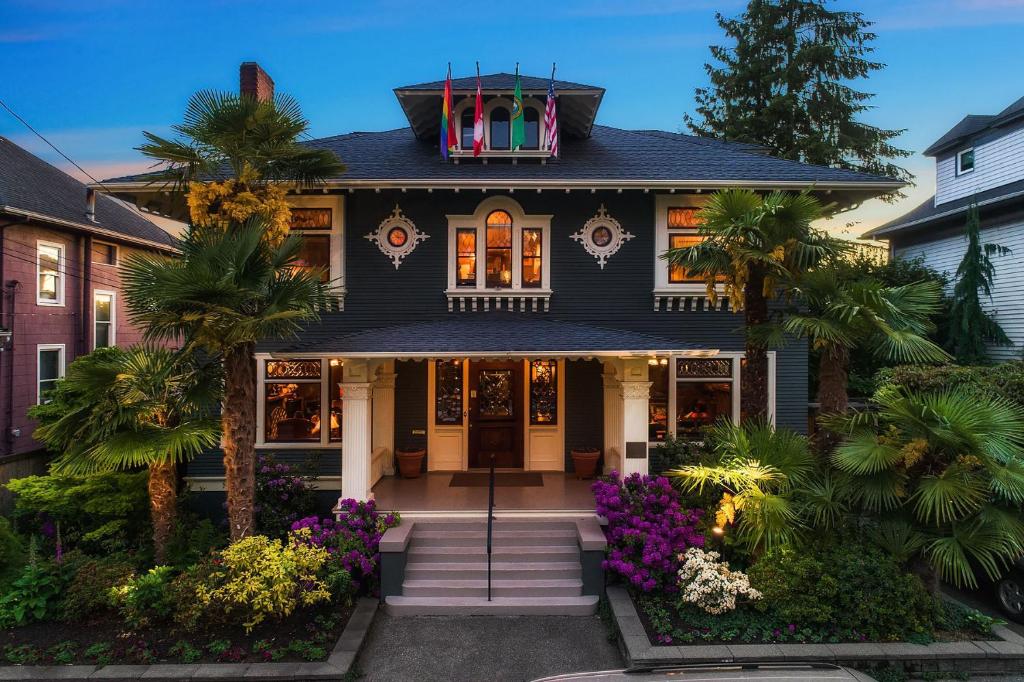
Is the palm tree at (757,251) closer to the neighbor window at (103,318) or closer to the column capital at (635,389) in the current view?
the column capital at (635,389)

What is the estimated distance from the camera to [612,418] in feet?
35.2

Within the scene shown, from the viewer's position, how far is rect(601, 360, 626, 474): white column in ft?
33.1

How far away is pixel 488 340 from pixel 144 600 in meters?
5.77

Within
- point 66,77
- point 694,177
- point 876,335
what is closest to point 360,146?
point 694,177

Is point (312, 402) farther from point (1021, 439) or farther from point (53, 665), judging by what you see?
point (1021, 439)

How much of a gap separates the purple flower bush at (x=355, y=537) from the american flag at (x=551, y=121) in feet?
24.4

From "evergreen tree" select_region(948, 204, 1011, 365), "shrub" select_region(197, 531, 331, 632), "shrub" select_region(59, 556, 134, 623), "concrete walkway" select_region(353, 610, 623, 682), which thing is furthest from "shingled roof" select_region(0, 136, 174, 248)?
"evergreen tree" select_region(948, 204, 1011, 365)

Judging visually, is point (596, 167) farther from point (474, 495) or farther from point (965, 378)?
point (965, 378)

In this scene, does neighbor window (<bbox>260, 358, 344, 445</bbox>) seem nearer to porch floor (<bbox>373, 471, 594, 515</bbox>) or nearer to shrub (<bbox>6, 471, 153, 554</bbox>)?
porch floor (<bbox>373, 471, 594, 515</bbox>)

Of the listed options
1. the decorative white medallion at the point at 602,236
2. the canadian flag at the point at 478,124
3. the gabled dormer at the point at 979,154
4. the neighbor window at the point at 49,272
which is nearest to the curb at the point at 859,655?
the decorative white medallion at the point at 602,236

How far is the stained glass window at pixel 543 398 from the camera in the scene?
37.9ft

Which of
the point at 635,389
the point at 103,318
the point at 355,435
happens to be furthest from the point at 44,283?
the point at 635,389

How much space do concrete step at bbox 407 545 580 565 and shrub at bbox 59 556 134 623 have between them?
371 cm

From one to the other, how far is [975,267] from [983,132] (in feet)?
16.4
